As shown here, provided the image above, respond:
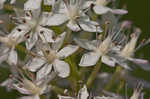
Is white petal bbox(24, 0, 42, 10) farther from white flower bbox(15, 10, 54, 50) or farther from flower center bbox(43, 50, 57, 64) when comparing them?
flower center bbox(43, 50, 57, 64)

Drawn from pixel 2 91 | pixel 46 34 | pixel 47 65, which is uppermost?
pixel 46 34

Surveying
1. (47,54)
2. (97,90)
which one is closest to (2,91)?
(97,90)

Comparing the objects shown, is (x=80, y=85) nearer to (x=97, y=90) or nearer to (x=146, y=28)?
(x=97, y=90)

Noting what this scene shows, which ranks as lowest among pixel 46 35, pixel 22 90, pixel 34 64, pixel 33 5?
pixel 22 90

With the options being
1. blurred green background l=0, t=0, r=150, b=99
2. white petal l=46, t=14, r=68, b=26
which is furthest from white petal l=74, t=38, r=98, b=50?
blurred green background l=0, t=0, r=150, b=99

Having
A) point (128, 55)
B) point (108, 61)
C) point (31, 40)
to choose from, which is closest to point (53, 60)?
point (31, 40)

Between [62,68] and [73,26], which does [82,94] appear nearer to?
[62,68]

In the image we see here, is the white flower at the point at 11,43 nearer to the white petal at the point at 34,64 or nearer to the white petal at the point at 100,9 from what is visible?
the white petal at the point at 34,64
